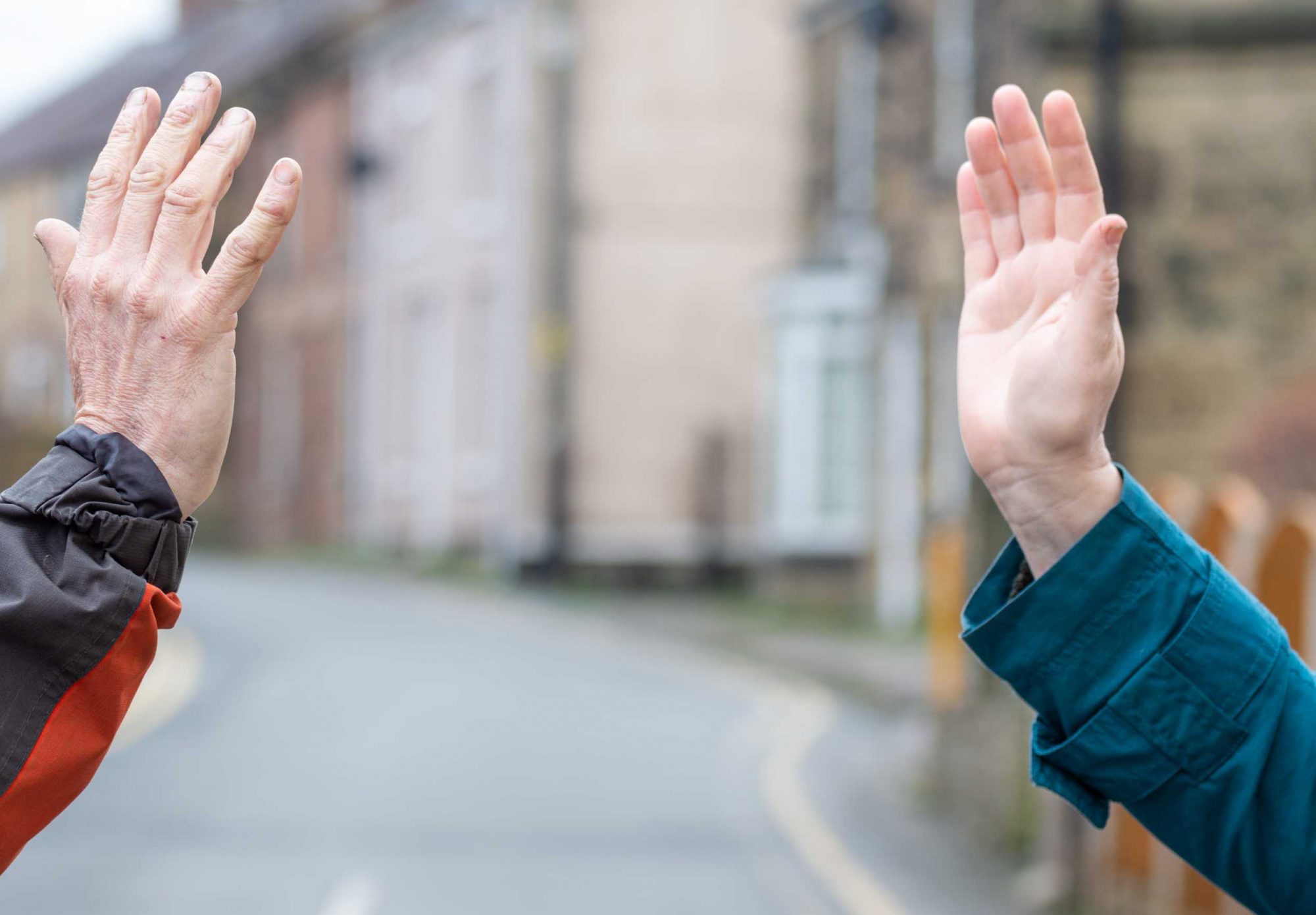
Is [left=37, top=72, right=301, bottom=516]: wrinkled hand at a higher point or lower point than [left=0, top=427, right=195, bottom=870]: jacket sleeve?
higher

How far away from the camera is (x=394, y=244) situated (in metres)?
27.6

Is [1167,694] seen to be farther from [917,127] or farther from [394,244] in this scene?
[394,244]

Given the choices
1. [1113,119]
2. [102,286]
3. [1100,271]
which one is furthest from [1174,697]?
[1113,119]

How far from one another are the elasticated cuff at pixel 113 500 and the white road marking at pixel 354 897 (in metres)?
4.86

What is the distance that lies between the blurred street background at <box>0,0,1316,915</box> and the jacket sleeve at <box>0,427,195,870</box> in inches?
164

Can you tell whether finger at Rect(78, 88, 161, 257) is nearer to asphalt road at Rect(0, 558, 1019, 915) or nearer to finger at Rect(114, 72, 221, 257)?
finger at Rect(114, 72, 221, 257)

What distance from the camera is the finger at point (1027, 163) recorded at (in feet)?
6.10

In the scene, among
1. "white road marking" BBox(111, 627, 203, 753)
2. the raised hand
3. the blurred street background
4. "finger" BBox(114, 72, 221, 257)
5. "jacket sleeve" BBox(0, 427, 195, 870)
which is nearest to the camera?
"jacket sleeve" BBox(0, 427, 195, 870)

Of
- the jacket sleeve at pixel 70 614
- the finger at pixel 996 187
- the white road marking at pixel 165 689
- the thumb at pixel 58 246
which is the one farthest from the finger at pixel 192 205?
the white road marking at pixel 165 689

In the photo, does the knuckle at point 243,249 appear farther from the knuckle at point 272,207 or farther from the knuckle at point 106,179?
the knuckle at point 106,179

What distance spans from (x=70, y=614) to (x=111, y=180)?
50 cm

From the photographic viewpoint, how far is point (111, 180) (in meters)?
1.86

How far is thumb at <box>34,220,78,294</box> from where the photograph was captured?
6.12ft

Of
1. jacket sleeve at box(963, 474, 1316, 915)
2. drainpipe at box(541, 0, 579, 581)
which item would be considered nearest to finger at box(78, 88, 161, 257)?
jacket sleeve at box(963, 474, 1316, 915)
